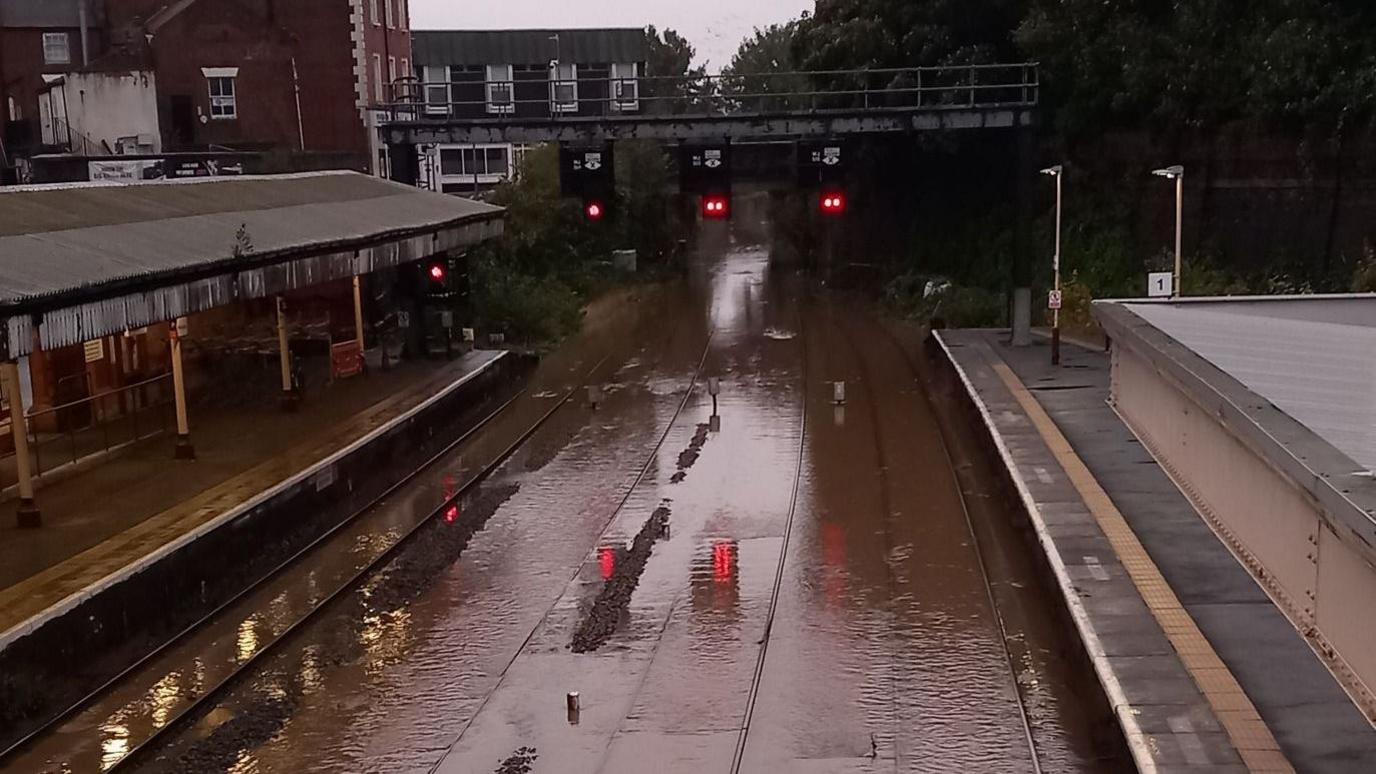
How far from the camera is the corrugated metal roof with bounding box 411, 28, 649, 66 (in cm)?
7494

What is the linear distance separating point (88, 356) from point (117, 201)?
254 cm

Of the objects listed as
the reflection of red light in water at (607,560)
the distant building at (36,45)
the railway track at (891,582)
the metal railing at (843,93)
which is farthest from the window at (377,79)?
the reflection of red light in water at (607,560)

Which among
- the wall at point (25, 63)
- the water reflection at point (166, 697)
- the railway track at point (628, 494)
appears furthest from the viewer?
the wall at point (25, 63)

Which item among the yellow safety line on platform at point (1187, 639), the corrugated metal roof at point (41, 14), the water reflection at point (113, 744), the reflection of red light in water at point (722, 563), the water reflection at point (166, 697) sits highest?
the corrugated metal roof at point (41, 14)

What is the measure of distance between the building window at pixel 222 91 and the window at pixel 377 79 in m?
4.01

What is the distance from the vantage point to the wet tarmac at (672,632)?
41.3ft

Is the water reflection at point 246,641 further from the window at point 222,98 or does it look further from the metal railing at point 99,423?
the window at point 222,98

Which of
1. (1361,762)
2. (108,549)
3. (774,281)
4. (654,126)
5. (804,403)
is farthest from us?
(774,281)

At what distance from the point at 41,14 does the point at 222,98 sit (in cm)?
990

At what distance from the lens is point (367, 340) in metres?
33.8

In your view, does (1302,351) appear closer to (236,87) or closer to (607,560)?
(607,560)

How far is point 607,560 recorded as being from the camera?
18531 millimetres

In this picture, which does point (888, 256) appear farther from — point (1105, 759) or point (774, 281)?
point (1105, 759)

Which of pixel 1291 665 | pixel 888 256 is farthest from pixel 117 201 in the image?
pixel 888 256
